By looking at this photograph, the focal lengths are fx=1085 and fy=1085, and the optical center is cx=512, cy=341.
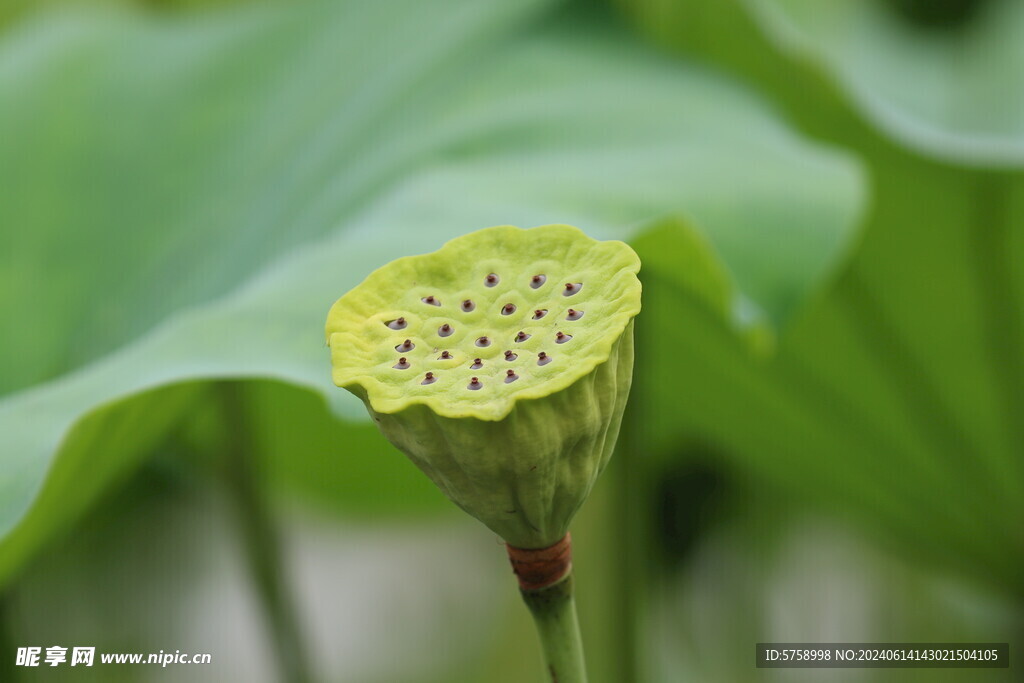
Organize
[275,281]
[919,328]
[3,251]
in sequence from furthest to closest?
[919,328], [3,251], [275,281]

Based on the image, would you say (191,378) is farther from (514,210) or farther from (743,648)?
(743,648)

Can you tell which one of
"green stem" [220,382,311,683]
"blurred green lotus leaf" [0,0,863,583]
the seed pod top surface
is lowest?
"green stem" [220,382,311,683]

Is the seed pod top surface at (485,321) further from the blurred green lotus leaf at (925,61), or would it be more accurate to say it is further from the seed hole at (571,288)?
the blurred green lotus leaf at (925,61)

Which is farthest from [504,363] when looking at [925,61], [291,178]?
[925,61]

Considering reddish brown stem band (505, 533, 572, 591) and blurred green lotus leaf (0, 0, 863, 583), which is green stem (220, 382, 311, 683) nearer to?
blurred green lotus leaf (0, 0, 863, 583)

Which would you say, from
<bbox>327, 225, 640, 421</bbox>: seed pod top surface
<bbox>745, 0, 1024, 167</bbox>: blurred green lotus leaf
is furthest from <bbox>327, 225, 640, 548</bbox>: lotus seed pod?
<bbox>745, 0, 1024, 167</bbox>: blurred green lotus leaf

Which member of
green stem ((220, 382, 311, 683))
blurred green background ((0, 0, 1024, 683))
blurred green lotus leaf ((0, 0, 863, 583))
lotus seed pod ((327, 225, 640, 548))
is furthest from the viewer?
green stem ((220, 382, 311, 683))

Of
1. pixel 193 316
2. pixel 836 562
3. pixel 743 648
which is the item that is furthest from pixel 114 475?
pixel 836 562

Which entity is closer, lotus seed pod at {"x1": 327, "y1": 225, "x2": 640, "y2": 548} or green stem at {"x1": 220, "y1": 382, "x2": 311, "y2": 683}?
lotus seed pod at {"x1": 327, "y1": 225, "x2": 640, "y2": 548}

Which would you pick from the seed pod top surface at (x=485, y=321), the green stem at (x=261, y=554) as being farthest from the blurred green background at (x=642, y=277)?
the seed pod top surface at (x=485, y=321)
